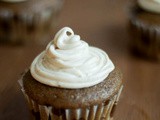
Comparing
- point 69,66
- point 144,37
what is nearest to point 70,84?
point 69,66

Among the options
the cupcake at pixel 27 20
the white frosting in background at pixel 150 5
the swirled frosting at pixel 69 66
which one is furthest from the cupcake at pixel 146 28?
the swirled frosting at pixel 69 66

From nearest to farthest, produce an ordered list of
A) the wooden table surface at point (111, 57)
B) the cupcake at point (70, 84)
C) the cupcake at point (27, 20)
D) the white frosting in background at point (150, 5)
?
the cupcake at point (70, 84) → the wooden table surface at point (111, 57) → the white frosting in background at point (150, 5) → the cupcake at point (27, 20)

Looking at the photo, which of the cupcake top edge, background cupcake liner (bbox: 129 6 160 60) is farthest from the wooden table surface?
the cupcake top edge

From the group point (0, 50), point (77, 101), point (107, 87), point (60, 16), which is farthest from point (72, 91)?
point (60, 16)

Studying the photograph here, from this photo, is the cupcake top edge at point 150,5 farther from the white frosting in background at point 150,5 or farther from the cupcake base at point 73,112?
the cupcake base at point 73,112

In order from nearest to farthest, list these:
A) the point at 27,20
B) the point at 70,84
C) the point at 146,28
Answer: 1. the point at 70,84
2. the point at 146,28
3. the point at 27,20

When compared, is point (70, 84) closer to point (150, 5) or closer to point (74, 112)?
point (74, 112)
